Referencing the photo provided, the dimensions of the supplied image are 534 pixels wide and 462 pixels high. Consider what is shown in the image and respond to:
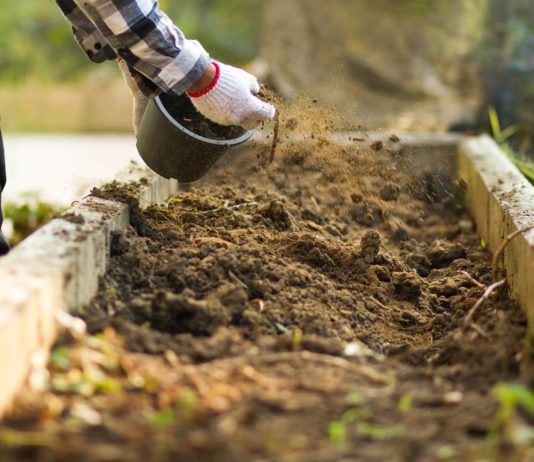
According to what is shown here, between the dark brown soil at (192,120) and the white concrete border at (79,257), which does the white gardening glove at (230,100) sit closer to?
the dark brown soil at (192,120)

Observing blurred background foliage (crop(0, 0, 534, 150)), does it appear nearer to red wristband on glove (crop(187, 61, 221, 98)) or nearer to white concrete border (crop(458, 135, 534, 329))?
white concrete border (crop(458, 135, 534, 329))

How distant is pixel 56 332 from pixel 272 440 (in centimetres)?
65

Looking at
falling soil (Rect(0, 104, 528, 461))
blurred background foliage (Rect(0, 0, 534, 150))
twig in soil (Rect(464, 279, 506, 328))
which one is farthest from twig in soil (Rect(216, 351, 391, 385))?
blurred background foliage (Rect(0, 0, 534, 150))

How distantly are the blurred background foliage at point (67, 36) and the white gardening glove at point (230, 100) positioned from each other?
27.8 ft

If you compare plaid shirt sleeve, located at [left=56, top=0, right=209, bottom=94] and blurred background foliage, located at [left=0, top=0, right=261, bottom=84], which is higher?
plaid shirt sleeve, located at [left=56, top=0, right=209, bottom=94]

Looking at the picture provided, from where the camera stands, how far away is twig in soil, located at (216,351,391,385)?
1.95 meters

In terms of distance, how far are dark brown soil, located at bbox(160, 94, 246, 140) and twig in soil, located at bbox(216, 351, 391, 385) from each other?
1.45 meters

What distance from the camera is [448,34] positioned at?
23.1 ft

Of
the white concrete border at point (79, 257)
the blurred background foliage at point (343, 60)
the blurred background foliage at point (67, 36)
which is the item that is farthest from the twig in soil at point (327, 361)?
the blurred background foliage at point (67, 36)

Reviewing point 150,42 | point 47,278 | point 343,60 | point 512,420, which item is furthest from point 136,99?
point 343,60

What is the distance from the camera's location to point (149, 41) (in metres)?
2.73

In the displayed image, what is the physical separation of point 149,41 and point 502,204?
148 centimetres

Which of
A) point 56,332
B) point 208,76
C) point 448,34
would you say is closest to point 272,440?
point 56,332

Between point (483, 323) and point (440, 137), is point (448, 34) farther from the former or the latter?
point (483, 323)
